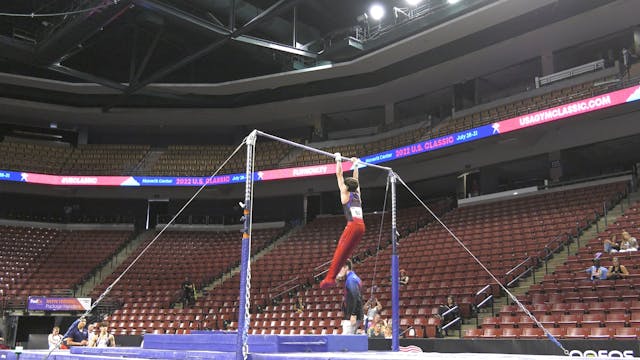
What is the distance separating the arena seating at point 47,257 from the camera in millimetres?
26188

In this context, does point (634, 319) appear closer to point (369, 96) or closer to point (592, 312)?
point (592, 312)

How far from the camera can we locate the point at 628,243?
15844mm

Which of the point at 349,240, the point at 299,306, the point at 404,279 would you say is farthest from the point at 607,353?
the point at 299,306

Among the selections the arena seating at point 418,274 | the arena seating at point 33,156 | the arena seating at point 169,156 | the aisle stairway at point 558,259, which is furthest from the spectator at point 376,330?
the arena seating at point 33,156

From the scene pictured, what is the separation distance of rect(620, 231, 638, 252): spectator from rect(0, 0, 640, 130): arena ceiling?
10.7 m

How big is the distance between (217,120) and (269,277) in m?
14.3

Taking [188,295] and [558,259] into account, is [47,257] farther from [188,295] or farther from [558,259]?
[558,259]

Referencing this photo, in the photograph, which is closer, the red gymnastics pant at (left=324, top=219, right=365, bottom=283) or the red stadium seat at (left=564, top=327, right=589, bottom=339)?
the red gymnastics pant at (left=324, top=219, right=365, bottom=283)

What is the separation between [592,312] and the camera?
44.6 ft

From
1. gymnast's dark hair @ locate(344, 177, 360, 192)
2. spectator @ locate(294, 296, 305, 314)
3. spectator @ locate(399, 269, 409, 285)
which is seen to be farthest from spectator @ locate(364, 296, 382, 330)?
gymnast's dark hair @ locate(344, 177, 360, 192)

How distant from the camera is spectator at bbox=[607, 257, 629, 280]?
1449cm

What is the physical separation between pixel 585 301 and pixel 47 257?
25886 mm

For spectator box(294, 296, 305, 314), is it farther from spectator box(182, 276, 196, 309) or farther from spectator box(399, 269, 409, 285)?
spectator box(182, 276, 196, 309)

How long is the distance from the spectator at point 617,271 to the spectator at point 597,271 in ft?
0.43
